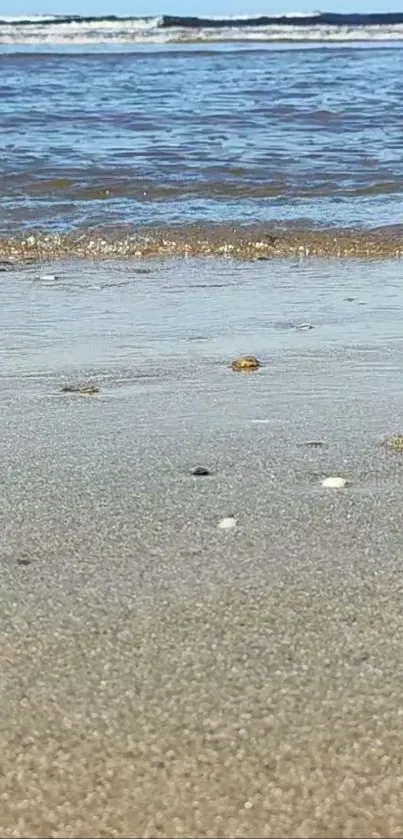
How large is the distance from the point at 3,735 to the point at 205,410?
1734mm

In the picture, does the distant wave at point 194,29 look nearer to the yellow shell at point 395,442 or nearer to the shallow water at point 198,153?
the shallow water at point 198,153

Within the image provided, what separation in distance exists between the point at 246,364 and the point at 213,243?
2.93 meters

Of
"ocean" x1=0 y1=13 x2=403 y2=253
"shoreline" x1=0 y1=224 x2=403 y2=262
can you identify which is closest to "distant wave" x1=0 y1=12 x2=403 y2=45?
"ocean" x1=0 y1=13 x2=403 y2=253

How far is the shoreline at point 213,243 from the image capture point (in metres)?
6.40

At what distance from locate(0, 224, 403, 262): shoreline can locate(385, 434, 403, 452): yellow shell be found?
3.32 meters

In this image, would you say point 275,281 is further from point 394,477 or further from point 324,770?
point 324,770

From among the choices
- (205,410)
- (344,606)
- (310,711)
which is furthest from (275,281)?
(310,711)

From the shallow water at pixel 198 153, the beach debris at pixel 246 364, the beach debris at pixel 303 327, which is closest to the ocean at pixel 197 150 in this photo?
the shallow water at pixel 198 153

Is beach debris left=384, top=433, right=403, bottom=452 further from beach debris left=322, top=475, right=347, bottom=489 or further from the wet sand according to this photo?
beach debris left=322, top=475, right=347, bottom=489

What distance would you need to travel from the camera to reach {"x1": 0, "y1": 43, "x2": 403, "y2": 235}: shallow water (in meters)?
7.86

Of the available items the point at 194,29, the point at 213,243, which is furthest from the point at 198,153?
the point at 194,29

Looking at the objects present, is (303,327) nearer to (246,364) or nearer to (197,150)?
(246,364)

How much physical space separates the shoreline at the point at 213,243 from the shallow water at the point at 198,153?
325 millimetres

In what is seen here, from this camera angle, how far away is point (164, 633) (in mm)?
2023
